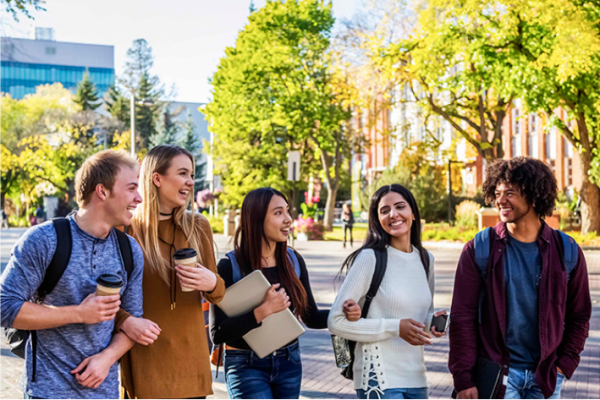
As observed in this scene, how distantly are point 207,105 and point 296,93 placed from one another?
810 cm

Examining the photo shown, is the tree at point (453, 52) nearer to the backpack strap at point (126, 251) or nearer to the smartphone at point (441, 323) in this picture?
the smartphone at point (441, 323)

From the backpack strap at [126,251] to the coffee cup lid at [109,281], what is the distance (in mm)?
241

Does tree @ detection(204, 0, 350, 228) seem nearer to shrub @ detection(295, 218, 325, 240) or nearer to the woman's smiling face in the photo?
shrub @ detection(295, 218, 325, 240)

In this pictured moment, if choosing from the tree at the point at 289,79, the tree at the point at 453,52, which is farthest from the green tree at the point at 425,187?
the tree at the point at 453,52

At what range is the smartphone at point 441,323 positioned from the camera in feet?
10.3

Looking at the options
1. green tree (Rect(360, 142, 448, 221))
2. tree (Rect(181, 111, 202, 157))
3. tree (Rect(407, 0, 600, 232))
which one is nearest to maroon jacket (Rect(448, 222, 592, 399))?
tree (Rect(407, 0, 600, 232))

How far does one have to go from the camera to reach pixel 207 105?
39.3 metres

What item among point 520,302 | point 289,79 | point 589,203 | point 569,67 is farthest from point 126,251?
point 289,79

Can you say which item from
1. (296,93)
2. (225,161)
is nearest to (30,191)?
(225,161)

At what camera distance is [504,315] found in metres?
3.00

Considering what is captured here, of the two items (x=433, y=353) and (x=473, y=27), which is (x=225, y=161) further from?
(x=433, y=353)

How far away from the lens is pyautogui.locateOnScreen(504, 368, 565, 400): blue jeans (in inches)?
116

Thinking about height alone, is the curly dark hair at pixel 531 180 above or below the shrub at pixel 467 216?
above

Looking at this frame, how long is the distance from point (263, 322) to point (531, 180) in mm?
1422
